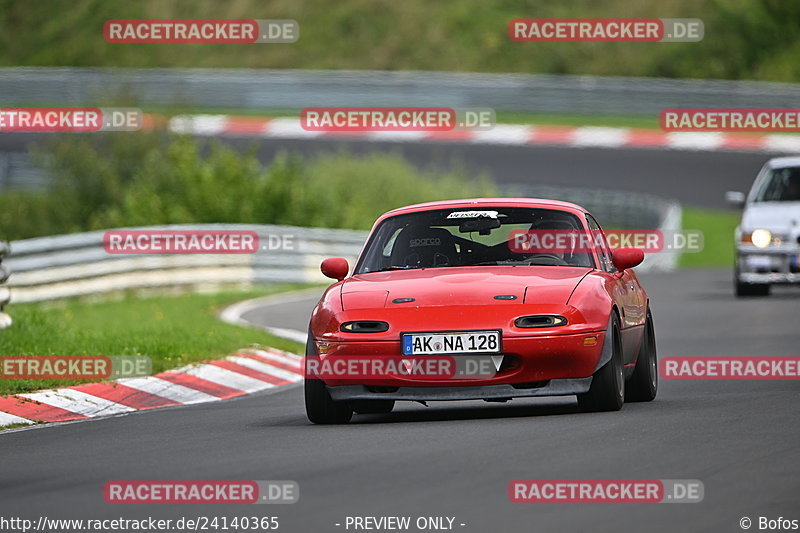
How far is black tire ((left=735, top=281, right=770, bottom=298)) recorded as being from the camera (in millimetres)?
22062

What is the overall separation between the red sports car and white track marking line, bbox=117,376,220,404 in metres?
2.34

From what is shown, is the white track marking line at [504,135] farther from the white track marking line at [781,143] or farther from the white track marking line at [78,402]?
the white track marking line at [78,402]

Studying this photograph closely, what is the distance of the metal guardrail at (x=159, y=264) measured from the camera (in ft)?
72.3

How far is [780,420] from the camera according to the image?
928 centimetres

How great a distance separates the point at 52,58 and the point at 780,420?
50828 mm

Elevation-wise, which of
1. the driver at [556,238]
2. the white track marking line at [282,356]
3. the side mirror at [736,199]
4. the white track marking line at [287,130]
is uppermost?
the white track marking line at [287,130]

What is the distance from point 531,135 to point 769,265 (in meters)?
18.5

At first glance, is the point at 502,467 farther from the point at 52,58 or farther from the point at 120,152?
the point at 52,58

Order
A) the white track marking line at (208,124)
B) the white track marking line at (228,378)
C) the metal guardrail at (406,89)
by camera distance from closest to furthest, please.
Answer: the white track marking line at (228,378)
the metal guardrail at (406,89)
the white track marking line at (208,124)

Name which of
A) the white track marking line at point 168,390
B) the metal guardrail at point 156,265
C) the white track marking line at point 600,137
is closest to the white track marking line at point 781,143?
the white track marking line at point 600,137

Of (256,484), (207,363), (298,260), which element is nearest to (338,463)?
(256,484)
